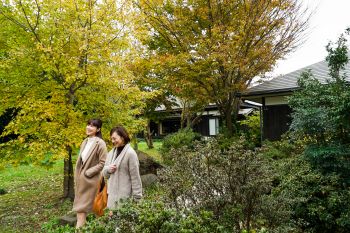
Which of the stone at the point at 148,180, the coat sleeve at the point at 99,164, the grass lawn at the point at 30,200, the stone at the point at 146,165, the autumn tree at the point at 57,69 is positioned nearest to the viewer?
the coat sleeve at the point at 99,164

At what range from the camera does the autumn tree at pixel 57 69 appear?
7223 millimetres

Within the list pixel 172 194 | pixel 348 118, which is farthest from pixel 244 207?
pixel 348 118

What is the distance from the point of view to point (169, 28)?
43.4ft

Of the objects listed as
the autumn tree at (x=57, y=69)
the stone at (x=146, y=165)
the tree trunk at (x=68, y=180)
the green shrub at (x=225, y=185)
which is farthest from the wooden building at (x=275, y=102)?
the green shrub at (x=225, y=185)

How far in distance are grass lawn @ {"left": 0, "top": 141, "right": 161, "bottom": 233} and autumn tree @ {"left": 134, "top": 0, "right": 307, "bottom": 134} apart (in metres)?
6.12

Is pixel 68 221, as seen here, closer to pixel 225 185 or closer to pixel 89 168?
pixel 89 168

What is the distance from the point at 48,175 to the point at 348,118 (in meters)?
12.0

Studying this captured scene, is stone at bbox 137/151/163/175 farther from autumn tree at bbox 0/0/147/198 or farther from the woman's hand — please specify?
the woman's hand

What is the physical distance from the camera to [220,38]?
11.9 meters

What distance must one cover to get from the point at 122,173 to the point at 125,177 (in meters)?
0.06

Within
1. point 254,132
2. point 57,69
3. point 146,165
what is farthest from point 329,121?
point 254,132

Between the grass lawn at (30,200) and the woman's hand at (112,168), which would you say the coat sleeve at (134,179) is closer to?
the woman's hand at (112,168)

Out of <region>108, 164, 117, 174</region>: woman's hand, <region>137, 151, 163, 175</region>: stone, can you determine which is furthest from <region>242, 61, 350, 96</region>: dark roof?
<region>108, 164, 117, 174</region>: woman's hand

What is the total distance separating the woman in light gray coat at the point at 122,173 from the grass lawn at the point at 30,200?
10.7ft
